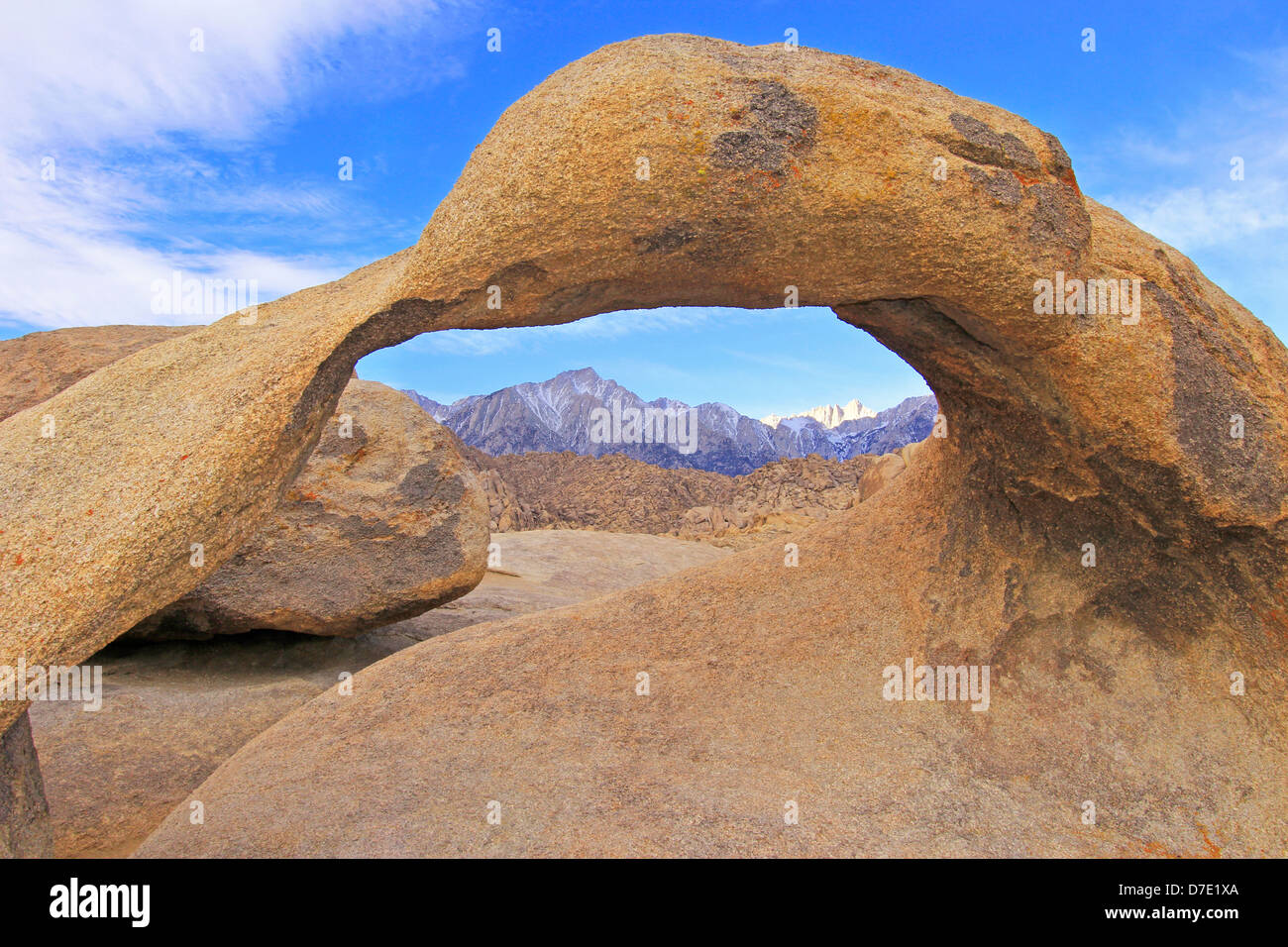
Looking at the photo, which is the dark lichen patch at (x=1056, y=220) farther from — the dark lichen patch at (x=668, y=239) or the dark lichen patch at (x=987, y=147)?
the dark lichen patch at (x=668, y=239)

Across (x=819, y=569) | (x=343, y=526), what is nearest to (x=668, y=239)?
(x=819, y=569)

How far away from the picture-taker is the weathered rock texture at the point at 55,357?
5.18m

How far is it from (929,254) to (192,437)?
2.47 m

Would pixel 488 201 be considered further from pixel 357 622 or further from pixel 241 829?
pixel 357 622

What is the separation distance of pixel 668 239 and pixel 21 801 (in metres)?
2.92

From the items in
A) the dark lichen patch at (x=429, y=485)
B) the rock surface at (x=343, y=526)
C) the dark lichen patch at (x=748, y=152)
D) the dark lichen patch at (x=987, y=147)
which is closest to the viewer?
the dark lichen patch at (x=748, y=152)

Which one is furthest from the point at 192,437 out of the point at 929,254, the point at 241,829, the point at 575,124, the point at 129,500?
the point at 929,254

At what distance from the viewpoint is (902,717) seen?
3.76 metres

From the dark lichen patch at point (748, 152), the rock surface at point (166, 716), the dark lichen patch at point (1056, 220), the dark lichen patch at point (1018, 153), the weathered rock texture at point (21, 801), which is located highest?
the dark lichen patch at point (1018, 153)

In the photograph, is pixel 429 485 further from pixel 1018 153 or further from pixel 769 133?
pixel 1018 153

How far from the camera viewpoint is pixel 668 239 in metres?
2.75

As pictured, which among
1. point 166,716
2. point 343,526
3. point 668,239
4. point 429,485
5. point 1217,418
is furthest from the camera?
point 429,485

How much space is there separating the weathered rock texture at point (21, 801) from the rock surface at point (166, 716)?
1201mm

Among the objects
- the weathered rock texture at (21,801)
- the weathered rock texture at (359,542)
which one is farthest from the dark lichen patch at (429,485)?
the weathered rock texture at (21,801)
